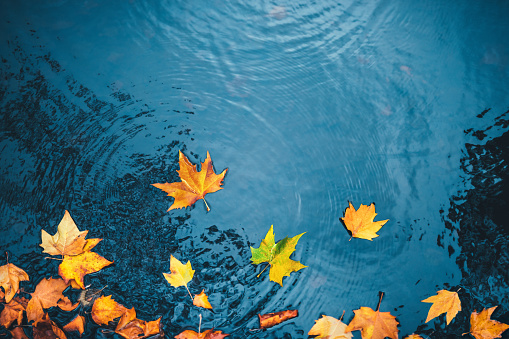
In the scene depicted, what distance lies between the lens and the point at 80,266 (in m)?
1.48

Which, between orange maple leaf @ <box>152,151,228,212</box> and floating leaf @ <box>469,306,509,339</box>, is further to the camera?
orange maple leaf @ <box>152,151,228,212</box>

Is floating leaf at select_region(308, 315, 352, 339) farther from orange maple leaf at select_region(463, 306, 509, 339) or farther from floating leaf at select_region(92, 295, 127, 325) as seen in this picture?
floating leaf at select_region(92, 295, 127, 325)

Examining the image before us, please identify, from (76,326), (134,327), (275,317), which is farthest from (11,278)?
(275,317)

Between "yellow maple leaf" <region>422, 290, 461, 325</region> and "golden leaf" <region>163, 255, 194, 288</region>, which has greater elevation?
"yellow maple leaf" <region>422, 290, 461, 325</region>

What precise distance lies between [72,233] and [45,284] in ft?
0.75

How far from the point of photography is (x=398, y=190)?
1665mm

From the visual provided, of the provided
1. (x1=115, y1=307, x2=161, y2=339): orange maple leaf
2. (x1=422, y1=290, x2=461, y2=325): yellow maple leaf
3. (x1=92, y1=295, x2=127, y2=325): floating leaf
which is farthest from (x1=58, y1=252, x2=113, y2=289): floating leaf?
(x1=422, y1=290, x2=461, y2=325): yellow maple leaf

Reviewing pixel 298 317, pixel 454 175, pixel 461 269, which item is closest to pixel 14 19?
pixel 298 317

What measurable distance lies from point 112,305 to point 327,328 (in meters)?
0.88

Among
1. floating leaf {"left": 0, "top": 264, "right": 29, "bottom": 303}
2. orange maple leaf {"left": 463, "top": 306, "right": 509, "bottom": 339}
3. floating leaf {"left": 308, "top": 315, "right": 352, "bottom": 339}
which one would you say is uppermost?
orange maple leaf {"left": 463, "top": 306, "right": 509, "bottom": 339}

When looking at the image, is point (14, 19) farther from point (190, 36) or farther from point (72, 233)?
point (72, 233)

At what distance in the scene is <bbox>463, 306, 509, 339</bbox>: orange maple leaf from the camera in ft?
4.71

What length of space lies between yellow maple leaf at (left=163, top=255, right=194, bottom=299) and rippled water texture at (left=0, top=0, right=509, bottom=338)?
0.11 feet

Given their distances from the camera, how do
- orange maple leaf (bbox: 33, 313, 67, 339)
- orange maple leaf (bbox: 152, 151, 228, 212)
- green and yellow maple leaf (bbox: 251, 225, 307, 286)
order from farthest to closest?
orange maple leaf (bbox: 152, 151, 228, 212) → green and yellow maple leaf (bbox: 251, 225, 307, 286) → orange maple leaf (bbox: 33, 313, 67, 339)
